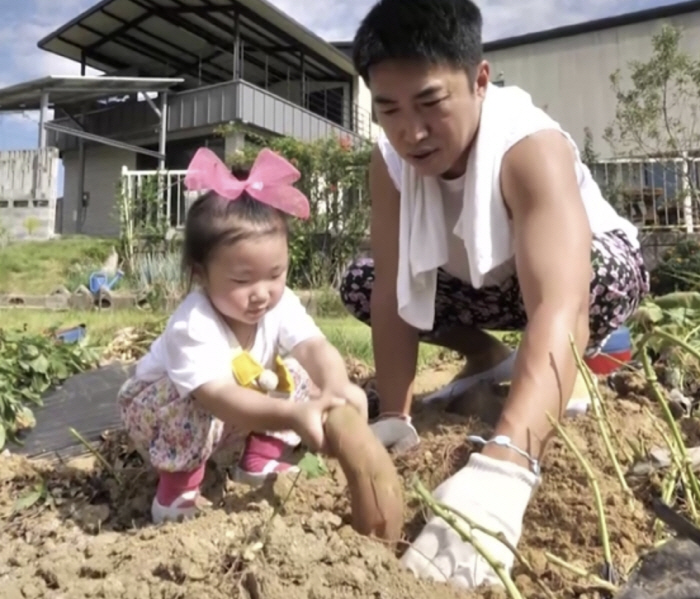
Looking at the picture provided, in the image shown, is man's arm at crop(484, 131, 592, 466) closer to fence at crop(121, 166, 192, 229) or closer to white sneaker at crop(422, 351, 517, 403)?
white sneaker at crop(422, 351, 517, 403)

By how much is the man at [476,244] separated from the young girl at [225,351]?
26 centimetres

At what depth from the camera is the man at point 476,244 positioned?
4.31 feet

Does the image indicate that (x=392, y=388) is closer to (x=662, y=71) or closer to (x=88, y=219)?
(x=662, y=71)

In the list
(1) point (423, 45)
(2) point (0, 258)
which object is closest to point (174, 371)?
(1) point (423, 45)

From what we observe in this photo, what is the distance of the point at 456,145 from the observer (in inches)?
71.1

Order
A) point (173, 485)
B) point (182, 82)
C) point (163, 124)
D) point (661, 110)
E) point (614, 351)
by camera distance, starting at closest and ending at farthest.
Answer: point (173, 485) → point (614, 351) → point (661, 110) → point (163, 124) → point (182, 82)

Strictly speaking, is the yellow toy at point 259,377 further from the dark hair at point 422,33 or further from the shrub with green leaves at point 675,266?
the shrub with green leaves at point 675,266

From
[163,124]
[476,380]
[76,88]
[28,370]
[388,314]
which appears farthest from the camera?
[76,88]

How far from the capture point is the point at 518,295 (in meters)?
2.15

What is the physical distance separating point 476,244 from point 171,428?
801 mm

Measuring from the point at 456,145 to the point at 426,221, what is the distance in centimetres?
24

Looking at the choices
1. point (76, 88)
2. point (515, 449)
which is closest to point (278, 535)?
point (515, 449)

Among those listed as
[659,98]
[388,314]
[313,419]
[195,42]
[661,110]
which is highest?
[195,42]

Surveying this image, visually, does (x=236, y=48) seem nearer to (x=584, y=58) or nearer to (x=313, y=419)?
(x=584, y=58)
